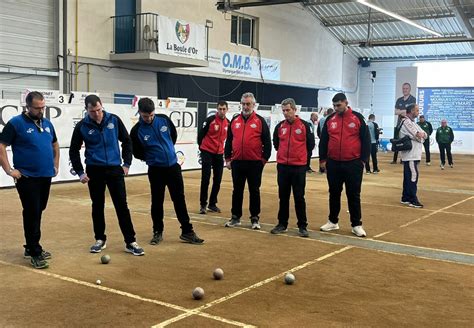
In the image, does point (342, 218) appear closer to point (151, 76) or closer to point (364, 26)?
point (151, 76)

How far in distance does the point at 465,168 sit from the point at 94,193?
18111mm

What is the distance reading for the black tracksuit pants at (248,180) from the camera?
27.3ft

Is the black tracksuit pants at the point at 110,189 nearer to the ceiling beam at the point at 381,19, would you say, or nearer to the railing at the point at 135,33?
the railing at the point at 135,33

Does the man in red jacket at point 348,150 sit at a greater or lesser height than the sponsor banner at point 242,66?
lesser

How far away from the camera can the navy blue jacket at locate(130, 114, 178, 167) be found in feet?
23.5

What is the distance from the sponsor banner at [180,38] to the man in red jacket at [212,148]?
10994mm

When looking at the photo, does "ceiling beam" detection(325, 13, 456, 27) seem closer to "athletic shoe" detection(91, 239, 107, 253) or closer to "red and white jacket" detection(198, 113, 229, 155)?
"red and white jacket" detection(198, 113, 229, 155)

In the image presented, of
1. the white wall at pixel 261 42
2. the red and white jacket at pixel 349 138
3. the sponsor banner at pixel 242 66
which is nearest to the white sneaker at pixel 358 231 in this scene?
the red and white jacket at pixel 349 138

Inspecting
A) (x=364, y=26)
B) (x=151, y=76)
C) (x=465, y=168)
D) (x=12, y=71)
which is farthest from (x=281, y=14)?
(x=12, y=71)

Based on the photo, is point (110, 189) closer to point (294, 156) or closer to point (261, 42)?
point (294, 156)

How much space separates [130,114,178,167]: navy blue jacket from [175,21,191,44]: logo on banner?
553 inches

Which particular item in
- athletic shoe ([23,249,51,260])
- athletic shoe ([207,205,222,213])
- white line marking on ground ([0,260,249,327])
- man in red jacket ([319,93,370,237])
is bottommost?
white line marking on ground ([0,260,249,327])

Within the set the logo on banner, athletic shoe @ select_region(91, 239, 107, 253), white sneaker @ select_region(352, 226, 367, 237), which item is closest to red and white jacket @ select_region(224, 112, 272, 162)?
white sneaker @ select_region(352, 226, 367, 237)

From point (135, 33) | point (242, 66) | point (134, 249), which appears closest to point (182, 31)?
point (135, 33)
